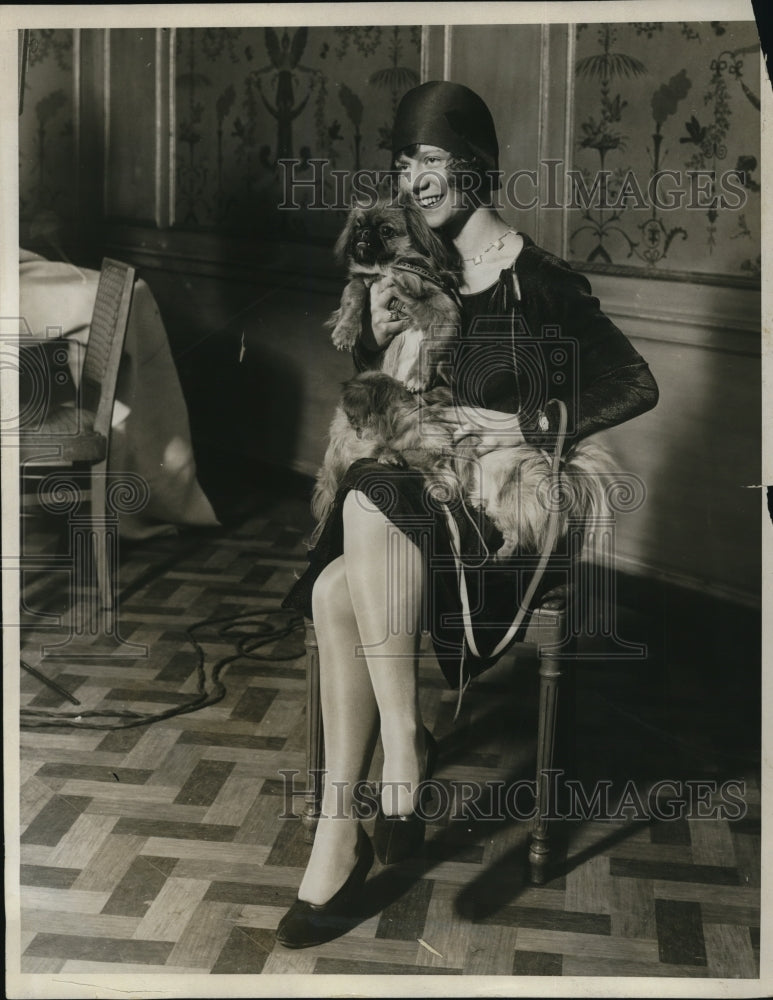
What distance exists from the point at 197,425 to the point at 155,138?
0.57 metres

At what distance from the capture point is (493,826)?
257 cm

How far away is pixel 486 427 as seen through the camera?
2367 mm

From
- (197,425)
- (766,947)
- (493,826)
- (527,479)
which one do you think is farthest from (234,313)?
(766,947)

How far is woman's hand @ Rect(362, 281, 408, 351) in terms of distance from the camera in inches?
92.7

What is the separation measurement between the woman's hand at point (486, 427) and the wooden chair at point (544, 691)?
29cm

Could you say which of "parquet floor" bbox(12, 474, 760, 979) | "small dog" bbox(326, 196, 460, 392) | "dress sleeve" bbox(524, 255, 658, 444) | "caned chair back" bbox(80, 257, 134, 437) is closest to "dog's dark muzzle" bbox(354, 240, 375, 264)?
"small dog" bbox(326, 196, 460, 392)

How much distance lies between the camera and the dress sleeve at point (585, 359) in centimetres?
237

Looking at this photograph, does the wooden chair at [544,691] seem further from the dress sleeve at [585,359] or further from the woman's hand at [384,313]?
the woman's hand at [384,313]

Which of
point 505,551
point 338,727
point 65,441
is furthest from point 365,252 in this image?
point 65,441

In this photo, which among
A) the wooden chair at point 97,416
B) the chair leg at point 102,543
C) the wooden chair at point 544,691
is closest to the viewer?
the wooden chair at point 544,691

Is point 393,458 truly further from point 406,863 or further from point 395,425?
point 406,863

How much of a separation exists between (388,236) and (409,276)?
74mm

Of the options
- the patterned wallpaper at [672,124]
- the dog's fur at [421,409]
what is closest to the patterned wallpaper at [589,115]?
the patterned wallpaper at [672,124]

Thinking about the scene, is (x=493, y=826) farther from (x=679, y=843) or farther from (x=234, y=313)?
(x=234, y=313)
